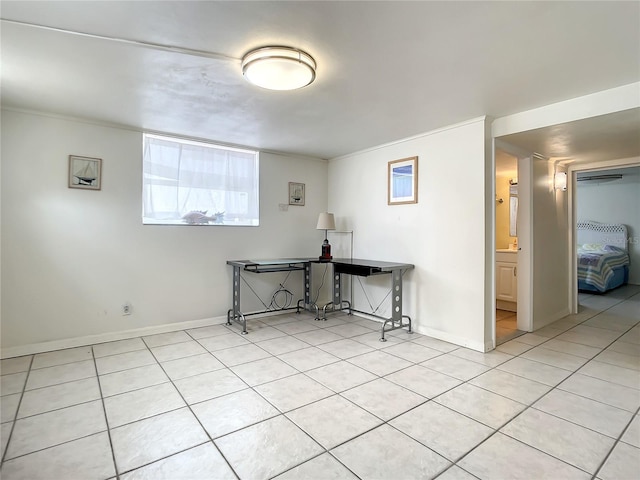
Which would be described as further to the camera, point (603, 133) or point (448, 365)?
point (603, 133)

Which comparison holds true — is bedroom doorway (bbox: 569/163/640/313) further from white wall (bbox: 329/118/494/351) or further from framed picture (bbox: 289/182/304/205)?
framed picture (bbox: 289/182/304/205)

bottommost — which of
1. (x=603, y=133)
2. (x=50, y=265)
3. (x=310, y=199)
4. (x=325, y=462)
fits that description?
(x=325, y=462)

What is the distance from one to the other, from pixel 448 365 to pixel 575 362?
3.82 feet

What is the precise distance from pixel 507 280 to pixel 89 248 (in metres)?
5.38

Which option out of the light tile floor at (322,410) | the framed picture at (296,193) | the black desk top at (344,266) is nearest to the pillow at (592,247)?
the light tile floor at (322,410)

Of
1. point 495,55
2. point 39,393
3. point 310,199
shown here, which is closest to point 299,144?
point 310,199

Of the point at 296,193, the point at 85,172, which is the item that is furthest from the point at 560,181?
the point at 85,172

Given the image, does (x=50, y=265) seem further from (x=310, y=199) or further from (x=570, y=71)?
(x=570, y=71)

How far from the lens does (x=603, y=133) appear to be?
3.12m

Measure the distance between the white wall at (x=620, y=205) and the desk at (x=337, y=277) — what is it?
18.9 ft

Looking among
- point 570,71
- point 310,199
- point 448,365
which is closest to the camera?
point 570,71

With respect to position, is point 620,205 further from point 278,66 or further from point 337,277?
point 278,66

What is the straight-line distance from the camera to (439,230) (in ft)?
11.9

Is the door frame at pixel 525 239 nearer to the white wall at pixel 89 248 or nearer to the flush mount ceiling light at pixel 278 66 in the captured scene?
the flush mount ceiling light at pixel 278 66
